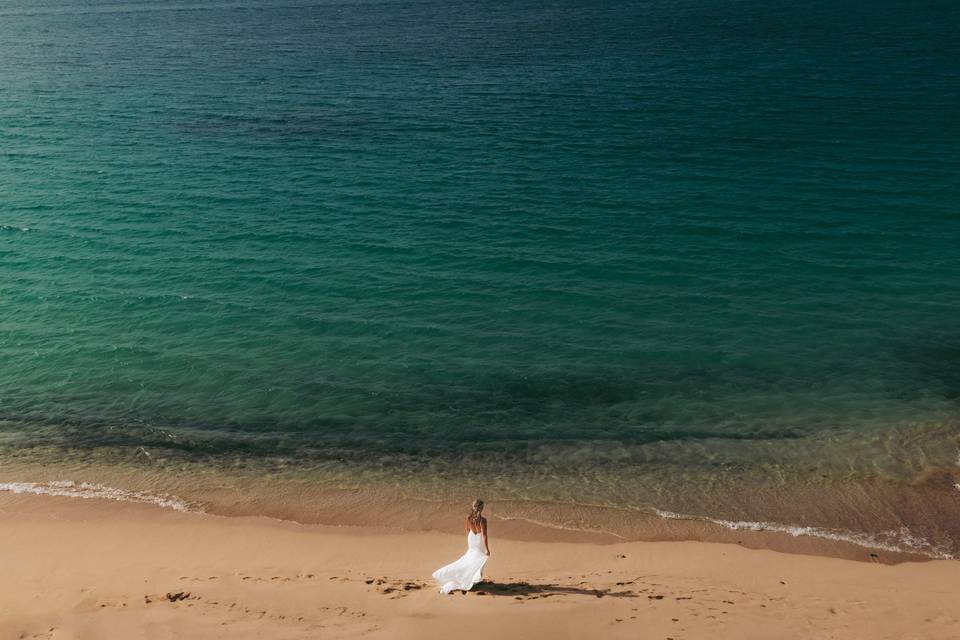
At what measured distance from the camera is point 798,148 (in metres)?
48.5

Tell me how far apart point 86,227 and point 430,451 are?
2685cm

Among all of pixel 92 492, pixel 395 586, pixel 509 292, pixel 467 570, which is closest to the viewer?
pixel 467 570

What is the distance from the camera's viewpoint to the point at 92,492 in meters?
22.7

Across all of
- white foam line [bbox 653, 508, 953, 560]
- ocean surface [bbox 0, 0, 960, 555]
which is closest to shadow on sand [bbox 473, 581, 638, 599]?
ocean surface [bbox 0, 0, 960, 555]

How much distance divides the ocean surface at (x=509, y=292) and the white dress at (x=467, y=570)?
460 cm

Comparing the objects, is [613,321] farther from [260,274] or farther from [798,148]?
[798,148]

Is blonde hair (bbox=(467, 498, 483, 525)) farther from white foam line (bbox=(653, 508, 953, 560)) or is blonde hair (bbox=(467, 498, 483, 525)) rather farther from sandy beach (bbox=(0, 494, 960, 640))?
white foam line (bbox=(653, 508, 953, 560))

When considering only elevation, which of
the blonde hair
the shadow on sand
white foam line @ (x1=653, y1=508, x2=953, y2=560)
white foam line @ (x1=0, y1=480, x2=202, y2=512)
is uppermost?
the blonde hair

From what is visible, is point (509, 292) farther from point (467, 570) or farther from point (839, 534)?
point (467, 570)

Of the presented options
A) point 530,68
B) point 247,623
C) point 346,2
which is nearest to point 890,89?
point 530,68

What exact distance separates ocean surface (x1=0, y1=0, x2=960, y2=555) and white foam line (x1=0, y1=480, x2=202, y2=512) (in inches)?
14.5

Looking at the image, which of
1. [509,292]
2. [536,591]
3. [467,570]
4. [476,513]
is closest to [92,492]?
[467,570]

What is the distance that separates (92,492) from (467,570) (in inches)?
483

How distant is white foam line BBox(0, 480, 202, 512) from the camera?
2223 cm
